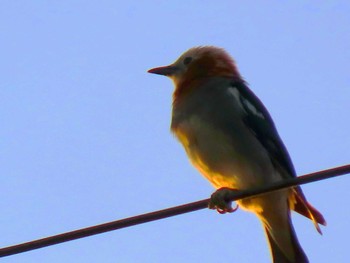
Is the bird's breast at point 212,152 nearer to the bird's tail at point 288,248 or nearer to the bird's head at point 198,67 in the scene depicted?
the bird's tail at point 288,248

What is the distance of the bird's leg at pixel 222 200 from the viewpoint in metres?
6.97

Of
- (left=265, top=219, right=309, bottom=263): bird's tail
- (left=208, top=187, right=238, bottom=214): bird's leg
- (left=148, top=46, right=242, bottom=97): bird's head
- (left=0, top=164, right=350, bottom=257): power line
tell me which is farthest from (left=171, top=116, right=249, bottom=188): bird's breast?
(left=0, top=164, right=350, bottom=257): power line

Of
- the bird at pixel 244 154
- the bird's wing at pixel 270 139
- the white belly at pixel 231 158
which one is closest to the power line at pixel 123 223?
the bird at pixel 244 154

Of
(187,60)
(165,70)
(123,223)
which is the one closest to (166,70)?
Answer: (165,70)

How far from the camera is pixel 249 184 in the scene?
743 cm

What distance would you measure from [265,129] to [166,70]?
188 centimetres

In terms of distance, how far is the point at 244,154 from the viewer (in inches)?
296

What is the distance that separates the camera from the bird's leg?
22.9 feet

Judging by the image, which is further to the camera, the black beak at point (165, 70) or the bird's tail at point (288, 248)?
the black beak at point (165, 70)

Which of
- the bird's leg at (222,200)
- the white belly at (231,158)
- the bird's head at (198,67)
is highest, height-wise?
the bird's head at (198,67)

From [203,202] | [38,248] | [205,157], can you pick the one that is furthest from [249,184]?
[38,248]

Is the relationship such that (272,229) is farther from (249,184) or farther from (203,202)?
(203,202)

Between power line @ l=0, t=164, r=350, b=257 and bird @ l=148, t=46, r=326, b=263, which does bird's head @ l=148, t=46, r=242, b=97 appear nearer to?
bird @ l=148, t=46, r=326, b=263

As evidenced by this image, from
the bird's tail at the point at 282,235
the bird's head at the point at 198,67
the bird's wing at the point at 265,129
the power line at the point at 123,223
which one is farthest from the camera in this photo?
the bird's head at the point at 198,67
